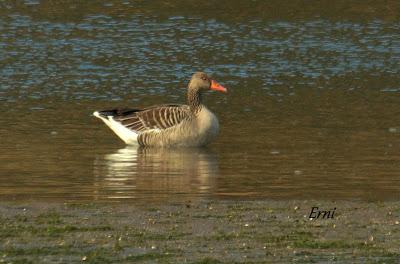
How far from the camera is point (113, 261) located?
10961 millimetres

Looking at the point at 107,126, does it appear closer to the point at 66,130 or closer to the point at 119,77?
the point at 66,130

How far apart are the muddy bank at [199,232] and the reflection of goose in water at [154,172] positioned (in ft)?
3.72

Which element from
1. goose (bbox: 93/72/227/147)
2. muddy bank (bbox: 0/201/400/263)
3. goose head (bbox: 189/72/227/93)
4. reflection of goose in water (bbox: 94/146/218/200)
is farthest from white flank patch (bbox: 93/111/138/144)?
muddy bank (bbox: 0/201/400/263)

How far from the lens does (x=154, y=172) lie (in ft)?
55.8

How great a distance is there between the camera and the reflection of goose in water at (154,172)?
50.1ft

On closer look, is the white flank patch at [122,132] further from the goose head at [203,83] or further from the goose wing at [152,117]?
the goose head at [203,83]

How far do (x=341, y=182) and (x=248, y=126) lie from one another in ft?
17.7

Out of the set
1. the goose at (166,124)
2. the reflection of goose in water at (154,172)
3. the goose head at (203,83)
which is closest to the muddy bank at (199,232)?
the reflection of goose in water at (154,172)

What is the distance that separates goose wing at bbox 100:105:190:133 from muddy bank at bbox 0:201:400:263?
6.03m

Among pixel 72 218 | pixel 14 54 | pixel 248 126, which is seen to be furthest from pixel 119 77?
pixel 72 218

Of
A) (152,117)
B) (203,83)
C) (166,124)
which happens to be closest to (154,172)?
(166,124)

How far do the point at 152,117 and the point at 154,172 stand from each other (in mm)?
3373

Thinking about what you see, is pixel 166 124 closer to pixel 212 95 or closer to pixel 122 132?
pixel 122 132

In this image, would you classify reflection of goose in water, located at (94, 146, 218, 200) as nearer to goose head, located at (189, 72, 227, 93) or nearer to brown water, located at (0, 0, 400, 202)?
brown water, located at (0, 0, 400, 202)
